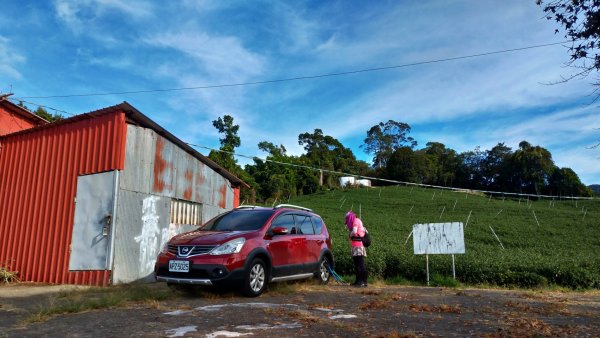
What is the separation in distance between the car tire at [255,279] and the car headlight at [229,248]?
14.1 inches

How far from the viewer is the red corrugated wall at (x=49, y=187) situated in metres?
10.4

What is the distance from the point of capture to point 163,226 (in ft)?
37.6

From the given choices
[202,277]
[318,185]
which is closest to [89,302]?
[202,277]

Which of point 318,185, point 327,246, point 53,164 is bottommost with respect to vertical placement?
point 327,246

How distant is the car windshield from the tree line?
122 feet

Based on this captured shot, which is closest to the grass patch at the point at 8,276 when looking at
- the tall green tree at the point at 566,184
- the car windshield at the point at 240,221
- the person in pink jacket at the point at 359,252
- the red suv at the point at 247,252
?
the red suv at the point at 247,252

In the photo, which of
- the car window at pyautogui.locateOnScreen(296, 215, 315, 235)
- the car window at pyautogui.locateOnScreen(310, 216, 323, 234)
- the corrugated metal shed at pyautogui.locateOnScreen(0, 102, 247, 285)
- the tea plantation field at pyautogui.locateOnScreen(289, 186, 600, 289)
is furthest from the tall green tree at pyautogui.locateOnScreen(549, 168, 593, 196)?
the corrugated metal shed at pyautogui.locateOnScreen(0, 102, 247, 285)

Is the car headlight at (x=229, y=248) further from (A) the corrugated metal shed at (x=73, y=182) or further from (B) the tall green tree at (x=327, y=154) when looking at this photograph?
(B) the tall green tree at (x=327, y=154)

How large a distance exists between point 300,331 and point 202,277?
2.85 m

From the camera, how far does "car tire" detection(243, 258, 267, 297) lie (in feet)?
24.4

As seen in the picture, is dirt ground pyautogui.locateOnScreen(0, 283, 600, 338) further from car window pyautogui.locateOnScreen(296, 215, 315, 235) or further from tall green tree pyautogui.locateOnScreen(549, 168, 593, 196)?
tall green tree pyautogui.locateOnScreen(549, 168, 593, 196)

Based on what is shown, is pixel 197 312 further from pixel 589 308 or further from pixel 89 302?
pixel 589 308

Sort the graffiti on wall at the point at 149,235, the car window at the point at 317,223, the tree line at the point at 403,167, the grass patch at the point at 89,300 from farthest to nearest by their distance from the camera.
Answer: the tree line at the point at 403,167, the graffiti on wall at the point at 149,235, the car window at the point at 317,223, the grass patch at the point at 89,300

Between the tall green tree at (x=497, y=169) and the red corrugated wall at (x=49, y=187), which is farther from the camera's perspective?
the tall green tree at (x=497, y=169)
